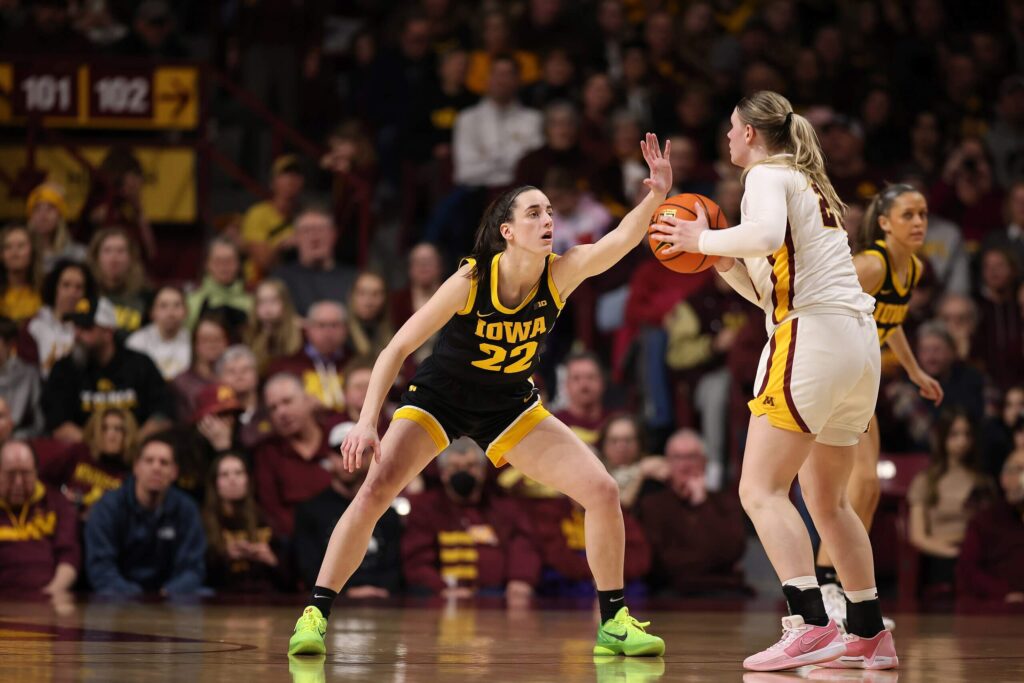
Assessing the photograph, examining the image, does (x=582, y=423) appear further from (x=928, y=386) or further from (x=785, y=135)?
(x=785, y=135)

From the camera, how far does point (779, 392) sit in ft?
17.2

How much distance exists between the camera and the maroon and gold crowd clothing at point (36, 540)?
8.80 m

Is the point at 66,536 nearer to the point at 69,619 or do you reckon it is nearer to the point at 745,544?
the point at 69,619

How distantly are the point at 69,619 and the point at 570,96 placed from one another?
742cm

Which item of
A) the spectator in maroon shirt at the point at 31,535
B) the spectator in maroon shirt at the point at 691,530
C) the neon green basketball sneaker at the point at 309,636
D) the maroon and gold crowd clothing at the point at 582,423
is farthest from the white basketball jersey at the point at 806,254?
the spectator in maroon shirt at the point at 31,535

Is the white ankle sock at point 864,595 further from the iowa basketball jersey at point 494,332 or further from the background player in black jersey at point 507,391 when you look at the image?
the iowa basketball jersey at point 494,332

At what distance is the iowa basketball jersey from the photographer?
575 cm

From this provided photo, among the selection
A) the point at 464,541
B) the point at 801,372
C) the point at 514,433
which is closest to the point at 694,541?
the point at 464,541

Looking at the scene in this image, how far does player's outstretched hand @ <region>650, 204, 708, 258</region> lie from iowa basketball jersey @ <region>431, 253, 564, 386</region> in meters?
0.54

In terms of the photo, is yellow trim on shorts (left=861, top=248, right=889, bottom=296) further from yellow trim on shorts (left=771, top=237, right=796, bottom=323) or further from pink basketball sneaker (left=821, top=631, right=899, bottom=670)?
pink basketball sneaker (left=821, top=631, right=899, bottom=670)

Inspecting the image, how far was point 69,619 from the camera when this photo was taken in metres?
6.90

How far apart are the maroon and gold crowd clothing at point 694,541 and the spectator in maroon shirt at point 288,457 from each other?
207 cm

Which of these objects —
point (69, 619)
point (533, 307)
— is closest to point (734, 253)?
point (533, 307)

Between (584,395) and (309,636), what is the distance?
187 inches
